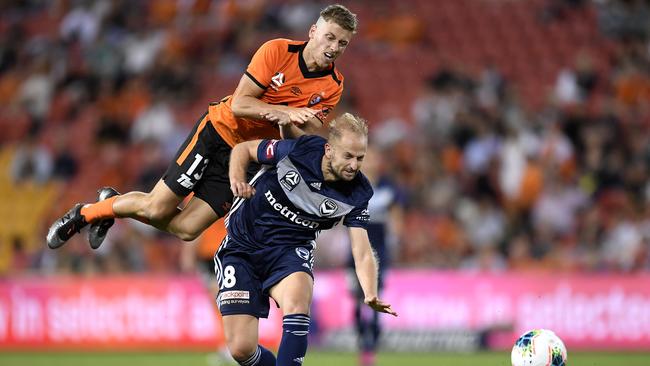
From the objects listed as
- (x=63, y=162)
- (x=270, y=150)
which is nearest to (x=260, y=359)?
(x=270, y=150)

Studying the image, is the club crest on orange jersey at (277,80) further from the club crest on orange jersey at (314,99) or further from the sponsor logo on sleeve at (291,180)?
the sponsor logo on sleeve at (291,180)

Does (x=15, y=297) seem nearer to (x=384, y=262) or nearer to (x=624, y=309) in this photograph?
(x=384, y=262)

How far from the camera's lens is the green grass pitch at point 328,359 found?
11.9m

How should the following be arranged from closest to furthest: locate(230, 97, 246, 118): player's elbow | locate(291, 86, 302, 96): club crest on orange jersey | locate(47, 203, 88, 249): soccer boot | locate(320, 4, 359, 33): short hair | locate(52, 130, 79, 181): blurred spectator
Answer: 1. locate(320, 4, 359, 33): short hair
2. locate(230, 97, 246, 118): player's elbow
3. locate(291, 86, 302, 96): club crest on orange jersey
4. locate(47, 203, 88, 249): soccer boot
5. locate(52, 130, 79, 181): blurred spectator

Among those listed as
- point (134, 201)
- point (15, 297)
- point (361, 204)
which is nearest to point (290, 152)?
point (361, 204)

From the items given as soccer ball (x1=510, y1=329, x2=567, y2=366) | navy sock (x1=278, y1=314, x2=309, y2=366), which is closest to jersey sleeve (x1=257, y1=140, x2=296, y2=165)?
navy sock (x1=278, y1=314, x2=309, y2=366)

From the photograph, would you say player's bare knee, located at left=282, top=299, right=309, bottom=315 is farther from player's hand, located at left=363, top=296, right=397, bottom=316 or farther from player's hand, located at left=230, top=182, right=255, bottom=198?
player's hand, located at left=230, top=182, right=255, bottom=198

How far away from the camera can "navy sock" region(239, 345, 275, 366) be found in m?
7.26

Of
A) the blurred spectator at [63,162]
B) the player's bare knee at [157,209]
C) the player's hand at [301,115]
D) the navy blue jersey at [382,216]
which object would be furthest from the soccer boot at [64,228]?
the blurred spectator at [63,162]

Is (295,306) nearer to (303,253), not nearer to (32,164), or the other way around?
(303,253)

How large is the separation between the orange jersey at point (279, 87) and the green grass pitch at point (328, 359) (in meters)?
4.59

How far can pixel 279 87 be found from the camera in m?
7.70

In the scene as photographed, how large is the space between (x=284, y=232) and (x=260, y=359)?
891mm

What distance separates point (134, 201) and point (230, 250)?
1276 millimetres
